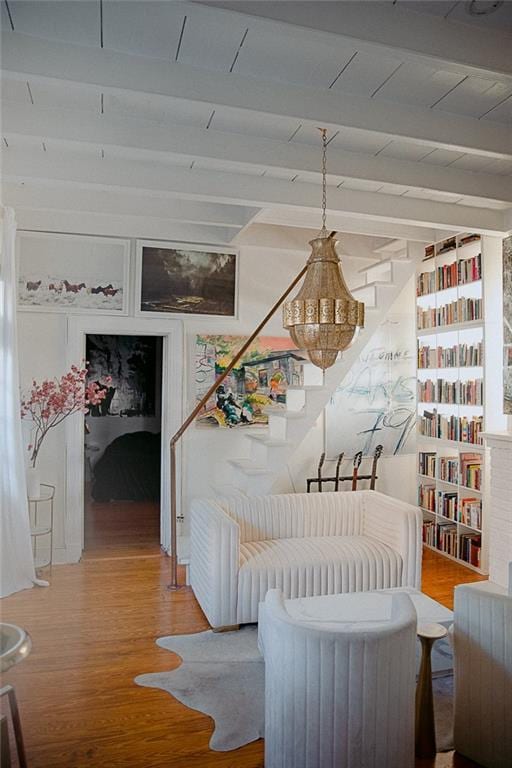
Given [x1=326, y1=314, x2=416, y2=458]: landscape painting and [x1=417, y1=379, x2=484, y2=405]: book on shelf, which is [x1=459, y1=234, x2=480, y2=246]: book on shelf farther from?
[x1=417, y1=379, x2=484, y2=405]: book on shelf

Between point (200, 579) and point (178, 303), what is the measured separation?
2.56 metres

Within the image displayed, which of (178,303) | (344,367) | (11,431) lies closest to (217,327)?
Result: (178,303)

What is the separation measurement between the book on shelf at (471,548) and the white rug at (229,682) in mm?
1761

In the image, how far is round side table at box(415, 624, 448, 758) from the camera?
8.04 feet

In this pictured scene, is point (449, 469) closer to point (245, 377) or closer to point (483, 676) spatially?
point (245, 377)

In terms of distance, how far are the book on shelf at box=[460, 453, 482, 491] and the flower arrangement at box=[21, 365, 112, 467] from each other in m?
3.32

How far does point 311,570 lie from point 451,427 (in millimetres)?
2436

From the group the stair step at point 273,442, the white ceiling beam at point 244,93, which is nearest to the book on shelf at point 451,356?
the stair step at point 273,442

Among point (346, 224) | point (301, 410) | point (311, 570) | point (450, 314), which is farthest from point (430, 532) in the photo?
point (346, 224)

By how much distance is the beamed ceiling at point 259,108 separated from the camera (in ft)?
7.32

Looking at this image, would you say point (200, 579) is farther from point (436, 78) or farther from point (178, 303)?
point (436, 78)

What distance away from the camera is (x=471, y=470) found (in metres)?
5.14

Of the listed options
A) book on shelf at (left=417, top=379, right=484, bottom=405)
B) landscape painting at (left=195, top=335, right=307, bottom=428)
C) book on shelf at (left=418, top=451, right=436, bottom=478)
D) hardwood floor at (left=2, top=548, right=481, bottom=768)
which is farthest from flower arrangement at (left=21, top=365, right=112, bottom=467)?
book on shelf at (left=418, top=451, right=436, bottom=478)

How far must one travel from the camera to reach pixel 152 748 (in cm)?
245
